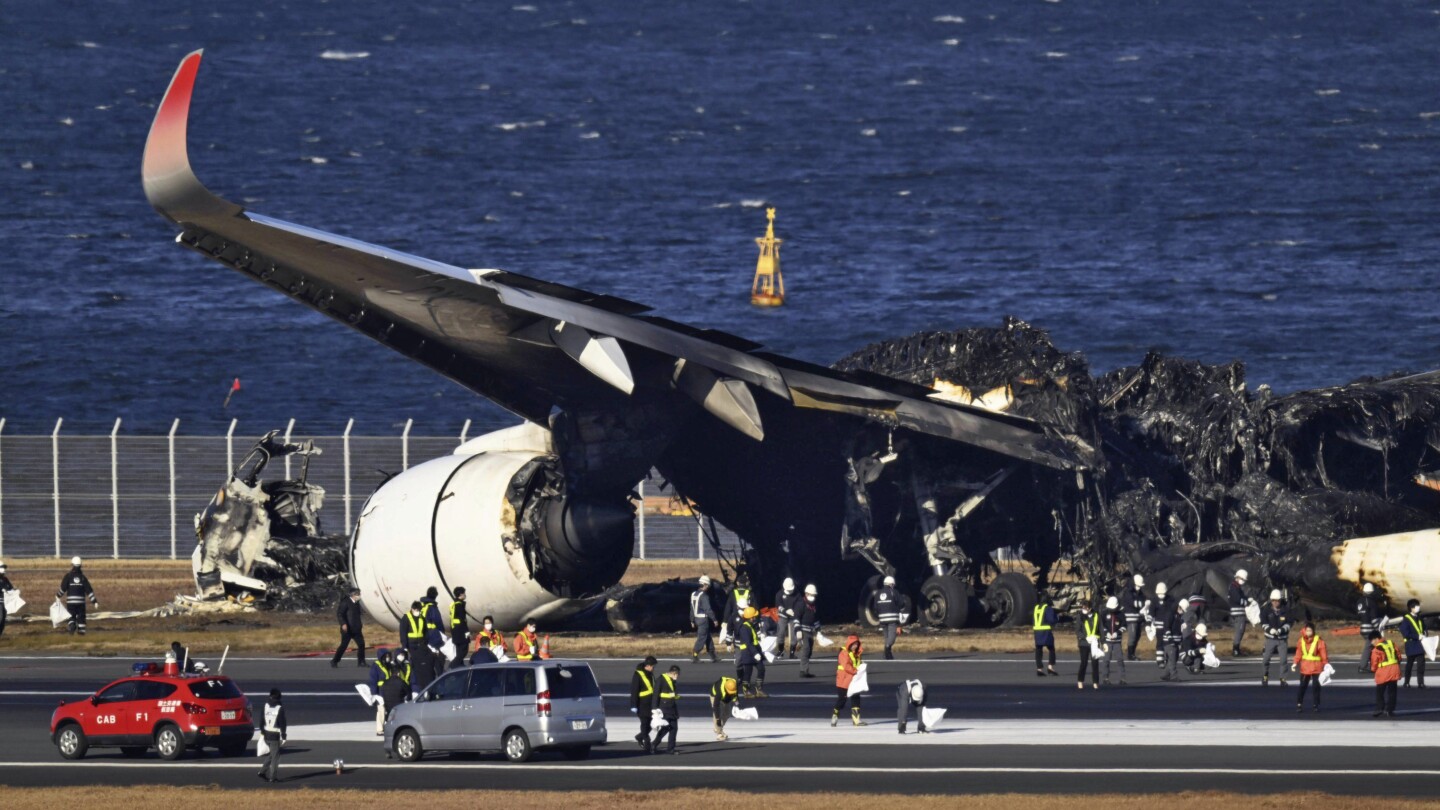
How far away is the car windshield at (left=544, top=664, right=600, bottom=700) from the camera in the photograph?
27516mm

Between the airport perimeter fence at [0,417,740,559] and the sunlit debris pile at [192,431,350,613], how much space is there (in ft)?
27.3

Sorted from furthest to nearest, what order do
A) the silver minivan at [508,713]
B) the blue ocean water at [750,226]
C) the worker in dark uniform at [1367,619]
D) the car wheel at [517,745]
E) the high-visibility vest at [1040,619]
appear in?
the blue ocean water at [750,226] < the worker in dark uniform at [1367,619] < the high-visibility vest at [1040,619] < the car wheel at [517,745] < the silver minivan at [508,713]

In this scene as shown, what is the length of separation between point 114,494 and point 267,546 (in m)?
13.6

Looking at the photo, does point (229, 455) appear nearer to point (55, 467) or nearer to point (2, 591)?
point (55, 467)

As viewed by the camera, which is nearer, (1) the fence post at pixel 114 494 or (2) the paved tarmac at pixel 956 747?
(2) the paved tarmac at pixel 956 747

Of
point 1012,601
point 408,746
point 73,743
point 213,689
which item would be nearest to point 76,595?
point 73,743

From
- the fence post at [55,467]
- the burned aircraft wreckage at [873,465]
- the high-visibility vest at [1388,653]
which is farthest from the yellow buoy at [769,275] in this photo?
the high-visibility vest at [1388,653]

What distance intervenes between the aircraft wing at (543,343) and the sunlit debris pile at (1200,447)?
186 cm

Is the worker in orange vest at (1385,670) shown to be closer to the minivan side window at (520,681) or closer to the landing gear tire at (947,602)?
the minivan side window at (520,681)

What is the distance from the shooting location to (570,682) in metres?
27.8

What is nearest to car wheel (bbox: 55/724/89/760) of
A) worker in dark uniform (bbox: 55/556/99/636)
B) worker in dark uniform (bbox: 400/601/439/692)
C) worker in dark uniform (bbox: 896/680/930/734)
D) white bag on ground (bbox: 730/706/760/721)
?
worker in dark uniform (bbox: 400/601/439/692)

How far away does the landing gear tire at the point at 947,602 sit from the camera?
1745 inches

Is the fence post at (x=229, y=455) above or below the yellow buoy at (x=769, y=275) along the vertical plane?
below

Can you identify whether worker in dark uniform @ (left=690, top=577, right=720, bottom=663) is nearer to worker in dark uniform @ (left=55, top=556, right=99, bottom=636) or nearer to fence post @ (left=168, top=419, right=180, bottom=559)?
worker in dark uniform @ (left=55, top=556, right=99, bottom=636)
